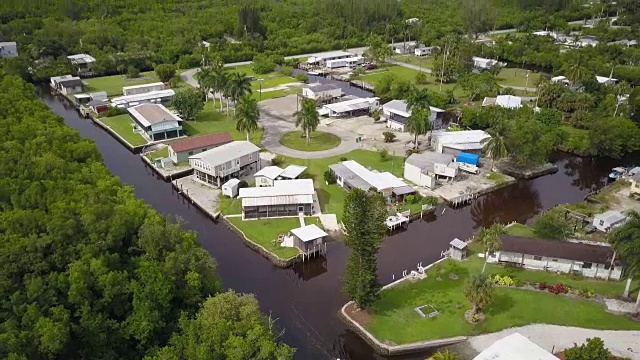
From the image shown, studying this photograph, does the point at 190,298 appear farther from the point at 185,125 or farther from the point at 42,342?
the point at 185,125

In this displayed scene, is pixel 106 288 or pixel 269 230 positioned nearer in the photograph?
pixel 106 288

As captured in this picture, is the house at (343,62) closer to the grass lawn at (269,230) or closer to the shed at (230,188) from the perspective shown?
the shed at (230,188)

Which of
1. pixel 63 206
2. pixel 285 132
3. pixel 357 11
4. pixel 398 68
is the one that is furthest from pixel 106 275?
pixel 357 11

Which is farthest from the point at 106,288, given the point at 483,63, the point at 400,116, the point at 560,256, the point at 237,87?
the point at 483,63

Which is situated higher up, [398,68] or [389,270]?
[398,68]

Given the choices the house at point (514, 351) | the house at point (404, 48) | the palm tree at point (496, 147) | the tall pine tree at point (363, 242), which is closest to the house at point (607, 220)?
the palm tree at point (496, 147)

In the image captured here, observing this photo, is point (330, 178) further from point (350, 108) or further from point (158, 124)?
point (158, 124)
